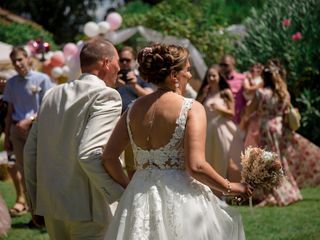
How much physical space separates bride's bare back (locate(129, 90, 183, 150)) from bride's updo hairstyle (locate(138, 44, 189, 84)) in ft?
0.38

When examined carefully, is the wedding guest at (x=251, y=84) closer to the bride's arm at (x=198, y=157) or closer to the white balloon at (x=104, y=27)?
the white balloon at (x=104, y=27)

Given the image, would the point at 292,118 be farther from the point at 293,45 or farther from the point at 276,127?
the point at 293,45

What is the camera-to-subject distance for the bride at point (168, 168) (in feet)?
17.5

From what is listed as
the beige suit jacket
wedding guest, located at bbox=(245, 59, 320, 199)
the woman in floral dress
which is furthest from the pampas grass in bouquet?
wedding guest, located at bbox=(245, 59, 320, 199)

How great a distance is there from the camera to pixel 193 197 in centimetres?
541

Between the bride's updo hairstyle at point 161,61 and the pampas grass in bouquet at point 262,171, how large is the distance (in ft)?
2.32

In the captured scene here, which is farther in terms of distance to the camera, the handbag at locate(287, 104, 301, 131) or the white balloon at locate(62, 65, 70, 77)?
the white balloon at locate(62, 65, 70, 77)

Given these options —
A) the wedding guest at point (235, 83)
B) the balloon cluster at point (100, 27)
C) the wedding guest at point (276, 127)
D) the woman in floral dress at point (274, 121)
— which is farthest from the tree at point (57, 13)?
the woman in floral dress at point (274, 121)

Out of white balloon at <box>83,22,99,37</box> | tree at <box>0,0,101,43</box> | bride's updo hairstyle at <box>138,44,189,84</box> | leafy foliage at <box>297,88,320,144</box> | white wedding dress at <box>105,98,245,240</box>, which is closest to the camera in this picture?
white wedding dress at <box>105,98,245,240</box>

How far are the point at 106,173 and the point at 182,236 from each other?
0.69 m

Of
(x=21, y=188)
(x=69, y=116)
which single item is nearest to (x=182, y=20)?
(x=21, y=188)

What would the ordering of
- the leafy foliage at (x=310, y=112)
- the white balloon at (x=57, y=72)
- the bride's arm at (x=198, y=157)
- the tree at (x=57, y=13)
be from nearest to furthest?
the bride's arm at (x=198, y=157) → the leafy foliage at (x=310, y=112) → the white balloon at (x=57, y=72) → the tree at (x=57, y=13)

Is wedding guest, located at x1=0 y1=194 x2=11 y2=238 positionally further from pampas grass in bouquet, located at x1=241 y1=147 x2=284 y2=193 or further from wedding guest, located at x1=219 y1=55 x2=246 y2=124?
wedding guest, located at x1=219 y1=55 x2=246 y2=124

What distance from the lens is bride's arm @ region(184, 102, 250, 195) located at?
5246 mm
